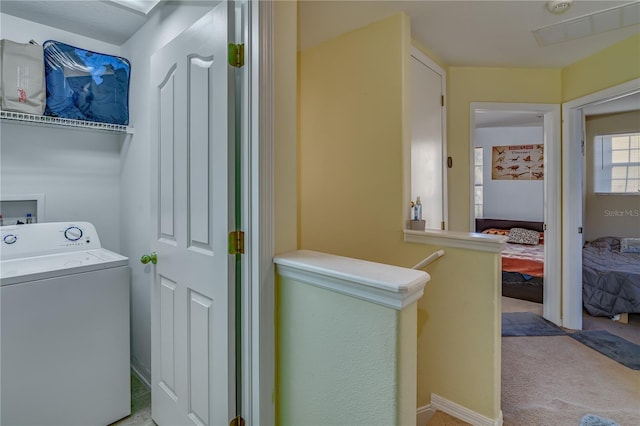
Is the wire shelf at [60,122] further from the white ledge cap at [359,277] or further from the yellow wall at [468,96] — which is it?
the yellow wall at [468,96]

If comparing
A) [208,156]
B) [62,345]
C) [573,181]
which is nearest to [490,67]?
[573,181]

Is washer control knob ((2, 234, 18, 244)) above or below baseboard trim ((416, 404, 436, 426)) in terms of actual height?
above

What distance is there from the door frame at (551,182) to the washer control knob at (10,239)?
3436 mm

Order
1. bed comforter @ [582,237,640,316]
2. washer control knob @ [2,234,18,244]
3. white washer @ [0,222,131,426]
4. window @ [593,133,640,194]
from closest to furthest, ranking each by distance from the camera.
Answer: white washer @ [0,222,131,426], washer control knob @ [2,234,18,244], bed comforter @ [582,237,640,316], window @ [593,133,640,194]

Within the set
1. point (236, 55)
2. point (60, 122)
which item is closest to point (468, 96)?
point (236, 55)

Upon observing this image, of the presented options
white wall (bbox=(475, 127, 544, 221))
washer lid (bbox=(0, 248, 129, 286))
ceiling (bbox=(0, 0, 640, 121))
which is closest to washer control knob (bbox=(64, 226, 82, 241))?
washer lid (bbox=(0, 248, 129, 286))

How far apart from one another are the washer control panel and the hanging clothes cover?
27.0 inches

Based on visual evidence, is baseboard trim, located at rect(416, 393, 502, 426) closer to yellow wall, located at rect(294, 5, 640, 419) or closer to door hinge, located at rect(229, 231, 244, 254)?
yellow wall, located at rect(294, 5, 640, 419)

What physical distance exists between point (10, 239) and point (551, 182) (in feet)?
14.0

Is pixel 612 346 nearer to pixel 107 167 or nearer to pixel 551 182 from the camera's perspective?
pixel 551 182

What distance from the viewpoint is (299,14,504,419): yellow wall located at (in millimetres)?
1754

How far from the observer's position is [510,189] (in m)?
6.17

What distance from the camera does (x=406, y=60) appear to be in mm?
2098

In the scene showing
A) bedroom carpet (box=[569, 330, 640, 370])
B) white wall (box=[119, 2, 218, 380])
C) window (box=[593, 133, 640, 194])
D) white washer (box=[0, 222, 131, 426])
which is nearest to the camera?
white washer (box=[0, 222, 131, 426])
